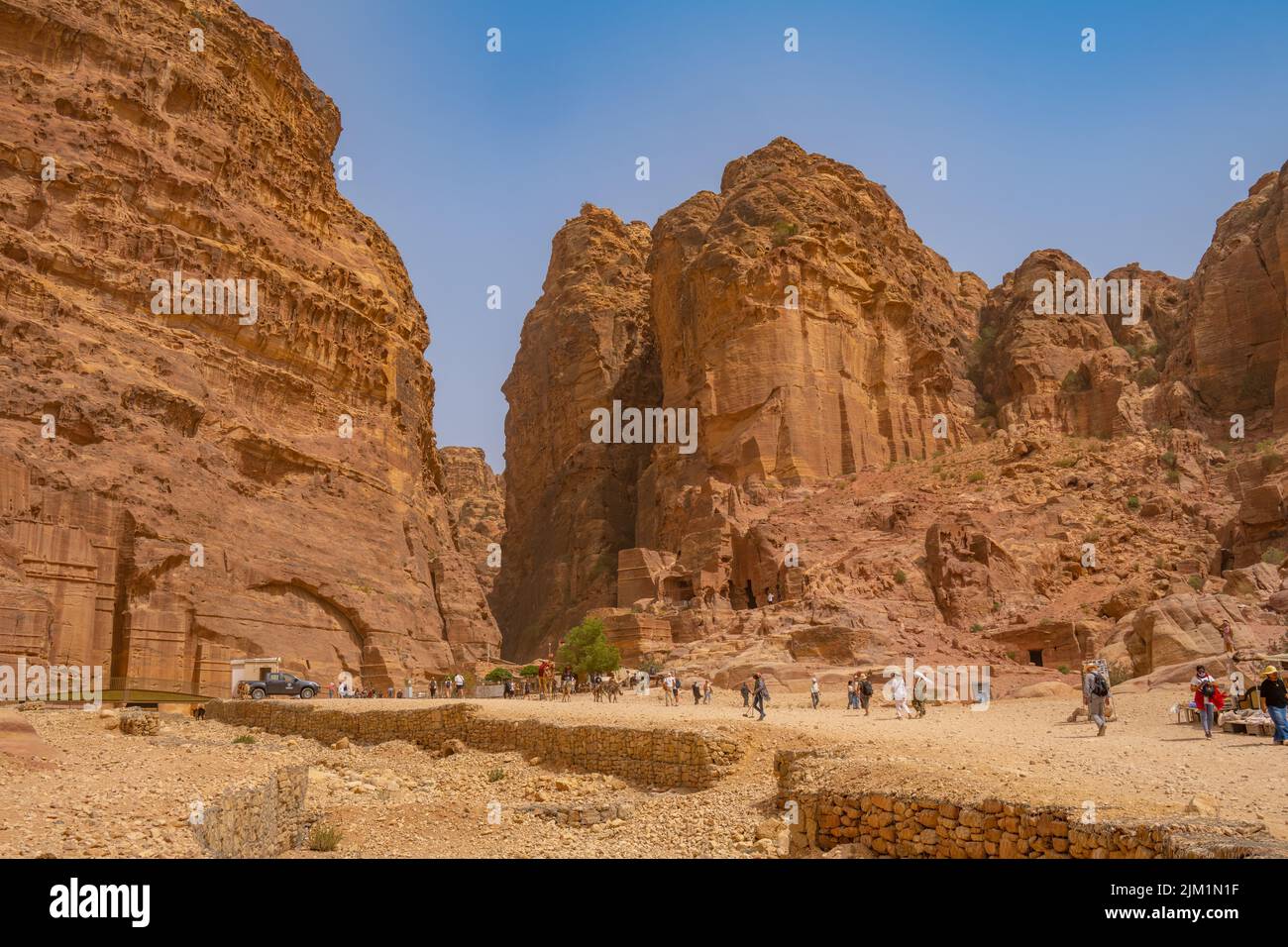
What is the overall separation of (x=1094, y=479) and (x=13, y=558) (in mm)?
50834

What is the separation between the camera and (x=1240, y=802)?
11359 mm

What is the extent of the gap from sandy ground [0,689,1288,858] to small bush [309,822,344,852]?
0.23 m

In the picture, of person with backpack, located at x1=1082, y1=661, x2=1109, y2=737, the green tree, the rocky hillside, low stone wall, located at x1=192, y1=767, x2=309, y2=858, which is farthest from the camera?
the green tree

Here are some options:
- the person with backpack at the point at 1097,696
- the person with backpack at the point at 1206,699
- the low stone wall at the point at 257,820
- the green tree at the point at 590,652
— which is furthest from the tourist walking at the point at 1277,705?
the green tree at the point at 590,652

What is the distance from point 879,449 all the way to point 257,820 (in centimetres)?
6236

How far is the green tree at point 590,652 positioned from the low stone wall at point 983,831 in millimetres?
33259

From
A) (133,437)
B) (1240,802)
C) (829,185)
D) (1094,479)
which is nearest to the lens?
(1240,802)

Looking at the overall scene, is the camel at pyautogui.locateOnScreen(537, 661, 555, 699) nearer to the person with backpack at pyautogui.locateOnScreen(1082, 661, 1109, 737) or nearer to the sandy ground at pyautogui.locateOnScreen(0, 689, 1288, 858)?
the sandy ground at pyautogui.locateOnScreen(0, 689, 1288, 858)

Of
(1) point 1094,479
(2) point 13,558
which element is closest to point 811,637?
(1) point 1094,479

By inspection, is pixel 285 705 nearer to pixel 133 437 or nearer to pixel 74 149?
pixel 133 437

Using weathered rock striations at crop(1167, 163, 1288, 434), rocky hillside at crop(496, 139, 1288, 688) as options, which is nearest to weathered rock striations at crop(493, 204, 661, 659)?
rocky hillside at crop(496, 139, 1288, 688)

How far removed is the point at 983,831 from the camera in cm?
1008

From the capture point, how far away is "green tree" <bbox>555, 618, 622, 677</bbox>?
4750 centimetres

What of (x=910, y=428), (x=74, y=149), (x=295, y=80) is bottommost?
(x=910, y=428)
